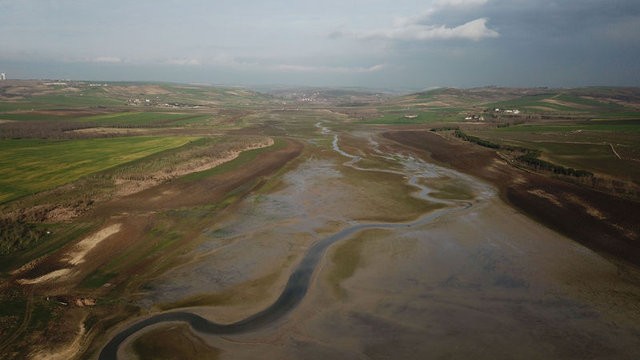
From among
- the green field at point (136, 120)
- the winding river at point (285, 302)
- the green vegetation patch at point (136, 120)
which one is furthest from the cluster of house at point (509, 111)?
the winding river at point (285, 302)

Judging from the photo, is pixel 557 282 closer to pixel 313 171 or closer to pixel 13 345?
pixel 13 345

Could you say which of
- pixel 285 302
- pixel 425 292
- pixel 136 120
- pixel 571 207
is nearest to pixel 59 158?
pixel 285 302

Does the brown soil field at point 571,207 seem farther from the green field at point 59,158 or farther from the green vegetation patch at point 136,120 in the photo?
the green vegetation patch at point 136,120

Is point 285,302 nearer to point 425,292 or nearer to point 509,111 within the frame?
point 425,292

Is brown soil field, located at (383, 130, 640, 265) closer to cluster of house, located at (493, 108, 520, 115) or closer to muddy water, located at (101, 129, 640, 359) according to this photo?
muddy water, located at (101, 129, 640, 359)

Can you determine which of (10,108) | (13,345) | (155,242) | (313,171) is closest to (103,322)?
(13,345)

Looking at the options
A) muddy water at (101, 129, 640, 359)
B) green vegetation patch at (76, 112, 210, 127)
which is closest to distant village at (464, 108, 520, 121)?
green vegetation patch at (76, 112, 210, 127)
